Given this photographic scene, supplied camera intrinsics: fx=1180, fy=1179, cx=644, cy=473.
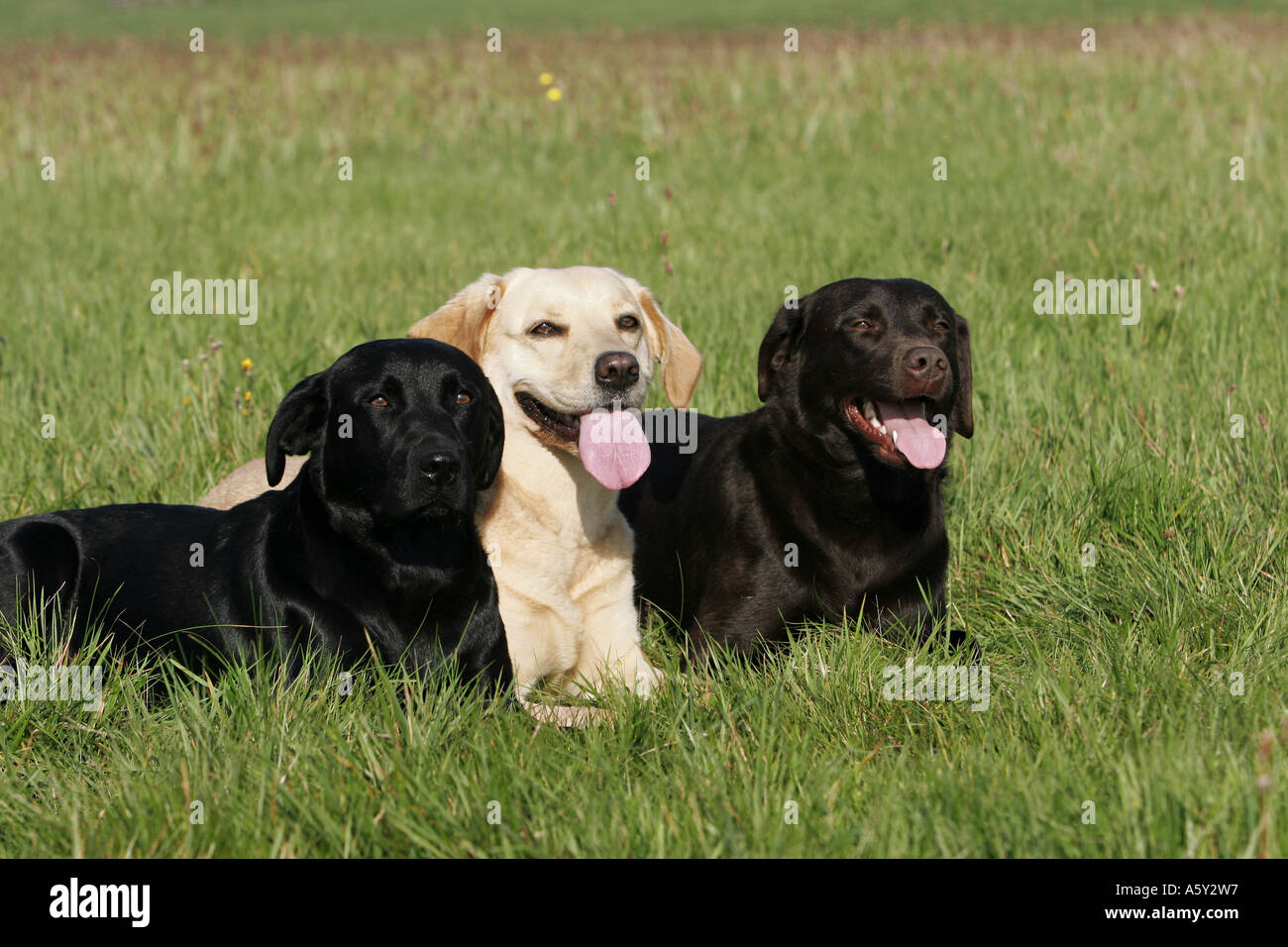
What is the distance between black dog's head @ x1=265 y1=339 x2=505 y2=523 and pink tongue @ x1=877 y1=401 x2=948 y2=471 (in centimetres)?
141

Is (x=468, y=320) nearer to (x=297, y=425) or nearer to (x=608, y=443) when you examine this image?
(x=608, y=443)

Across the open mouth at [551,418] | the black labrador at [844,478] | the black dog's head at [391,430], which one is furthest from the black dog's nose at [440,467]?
the black labrador at [844,478]

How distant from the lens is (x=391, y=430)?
11.2 ft

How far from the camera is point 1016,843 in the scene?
2.45 metres

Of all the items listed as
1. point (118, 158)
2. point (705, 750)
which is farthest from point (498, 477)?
point (118, 158)

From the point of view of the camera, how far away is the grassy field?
2646mm

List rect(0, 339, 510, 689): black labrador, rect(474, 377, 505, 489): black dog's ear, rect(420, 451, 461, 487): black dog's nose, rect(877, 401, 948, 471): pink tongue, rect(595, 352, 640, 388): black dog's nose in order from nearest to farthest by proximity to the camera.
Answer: rect(420, 451, 461, 487): black dog's nose, rect(0, 339, 510, 689): black labrador, rect(474, 377, 505, 489): black dog's ear, rect(595, 352, 640, 388): black dog's nose, rect(877, 401, 948, 471): pink tongue

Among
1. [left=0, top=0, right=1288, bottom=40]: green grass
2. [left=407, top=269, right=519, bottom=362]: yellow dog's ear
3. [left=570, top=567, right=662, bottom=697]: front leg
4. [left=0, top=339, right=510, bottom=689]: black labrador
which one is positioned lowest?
[left=570, top=567, right=662, bottom=697]: front leg

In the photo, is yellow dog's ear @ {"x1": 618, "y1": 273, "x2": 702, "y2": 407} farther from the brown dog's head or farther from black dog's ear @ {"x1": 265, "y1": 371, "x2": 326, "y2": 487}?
black dog's ear @ {"x1": 265, "y1": 371, "x2": 326, "y2": 487}

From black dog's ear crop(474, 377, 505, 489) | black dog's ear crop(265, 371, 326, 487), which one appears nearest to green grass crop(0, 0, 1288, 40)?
black dog's ear crop(474, 377, 505, 489)

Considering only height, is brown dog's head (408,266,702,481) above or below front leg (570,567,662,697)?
above

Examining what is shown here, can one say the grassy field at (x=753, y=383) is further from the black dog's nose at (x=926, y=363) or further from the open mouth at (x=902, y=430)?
the black dog's nose at (x=926, y=363)

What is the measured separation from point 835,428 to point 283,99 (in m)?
11.8

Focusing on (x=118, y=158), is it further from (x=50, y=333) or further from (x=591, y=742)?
(x=591, y=742)
